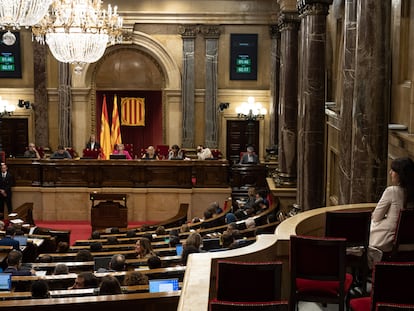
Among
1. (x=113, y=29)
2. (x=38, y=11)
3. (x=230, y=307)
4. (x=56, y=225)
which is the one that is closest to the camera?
(x=230, y=307)

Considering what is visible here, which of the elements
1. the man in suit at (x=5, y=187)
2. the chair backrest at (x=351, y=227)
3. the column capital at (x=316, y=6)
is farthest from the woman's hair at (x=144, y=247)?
the man in suit at (x=5, y=187)

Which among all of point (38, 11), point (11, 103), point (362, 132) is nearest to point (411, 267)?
point (362, 132)

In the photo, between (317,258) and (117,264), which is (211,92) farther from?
(317,258)

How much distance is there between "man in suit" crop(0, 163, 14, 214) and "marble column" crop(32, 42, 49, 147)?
353 cm

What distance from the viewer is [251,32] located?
70.0 feet

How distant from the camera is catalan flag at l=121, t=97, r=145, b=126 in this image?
22.0 metres

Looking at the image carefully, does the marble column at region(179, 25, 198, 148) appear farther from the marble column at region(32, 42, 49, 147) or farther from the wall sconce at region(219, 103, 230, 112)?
the marble column at region(32, 42, 49, 147)

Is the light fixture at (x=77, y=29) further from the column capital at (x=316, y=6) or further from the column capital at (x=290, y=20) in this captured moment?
Result: the column capital at (x=290, y=20)

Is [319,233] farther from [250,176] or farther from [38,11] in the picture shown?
[250,176]

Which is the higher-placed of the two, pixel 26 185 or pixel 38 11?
pixel 38 11

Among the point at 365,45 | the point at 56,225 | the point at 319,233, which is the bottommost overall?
the point at 56,225

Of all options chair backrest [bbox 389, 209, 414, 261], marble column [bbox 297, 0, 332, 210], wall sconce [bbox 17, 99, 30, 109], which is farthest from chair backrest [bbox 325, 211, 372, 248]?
wall sconce [bbox 17, 99, 30, 109]

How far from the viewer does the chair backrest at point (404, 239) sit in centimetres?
622

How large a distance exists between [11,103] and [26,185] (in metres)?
3.83
